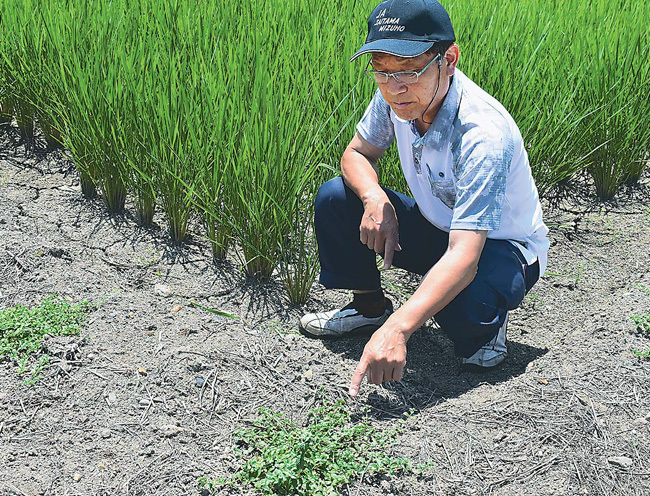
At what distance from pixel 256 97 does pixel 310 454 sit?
39.8 inches

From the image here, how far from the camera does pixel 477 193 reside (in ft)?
5.07

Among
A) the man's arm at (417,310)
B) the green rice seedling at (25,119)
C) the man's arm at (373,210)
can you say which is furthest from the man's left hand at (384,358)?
the green rice seedling at (25,119)

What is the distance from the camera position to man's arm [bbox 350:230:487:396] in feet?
4.64

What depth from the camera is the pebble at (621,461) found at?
1546mm

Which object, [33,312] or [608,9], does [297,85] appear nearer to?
[33,312]

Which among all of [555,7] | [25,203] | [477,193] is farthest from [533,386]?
[555,7]

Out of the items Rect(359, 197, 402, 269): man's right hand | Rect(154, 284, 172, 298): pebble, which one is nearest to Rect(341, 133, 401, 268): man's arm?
Rect(359, 197, 402, 269): man's right hand

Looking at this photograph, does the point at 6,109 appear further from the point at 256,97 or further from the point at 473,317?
the point at 473,317

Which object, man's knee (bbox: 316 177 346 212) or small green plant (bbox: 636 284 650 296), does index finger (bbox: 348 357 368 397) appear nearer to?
man's knee (bbox: 316 177 346 212)

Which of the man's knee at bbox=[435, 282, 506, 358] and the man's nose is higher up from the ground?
the man's nose

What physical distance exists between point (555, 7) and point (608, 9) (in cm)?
33

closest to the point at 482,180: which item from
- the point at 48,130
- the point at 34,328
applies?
the point at 34,328

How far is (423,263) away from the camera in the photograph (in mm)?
2043

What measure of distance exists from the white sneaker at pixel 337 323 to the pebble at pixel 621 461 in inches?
29.9
